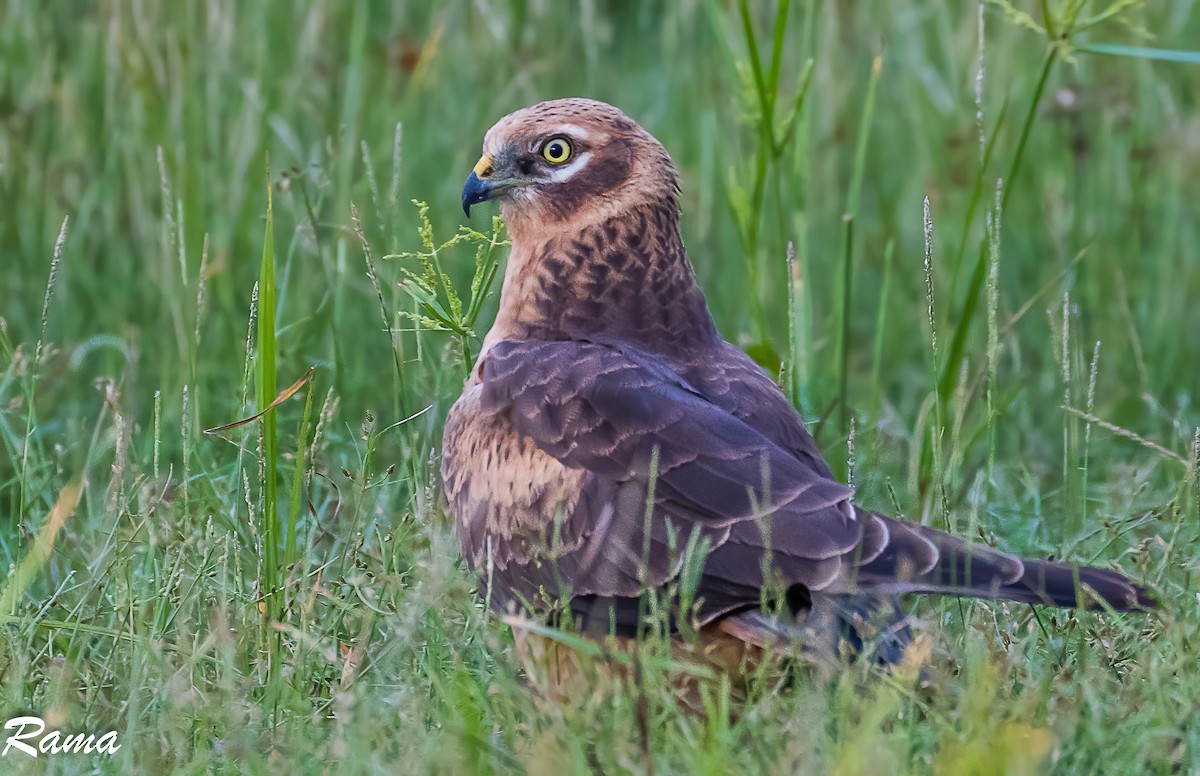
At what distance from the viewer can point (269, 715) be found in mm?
3439

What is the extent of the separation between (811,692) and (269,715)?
111 cm

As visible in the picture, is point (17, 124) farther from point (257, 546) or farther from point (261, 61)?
point (257, 546)

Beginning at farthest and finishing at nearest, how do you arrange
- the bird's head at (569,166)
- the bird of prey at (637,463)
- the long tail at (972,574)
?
the bird's head at (569,166)
the bird of prey at (637,463)
the long tail at (972,574)

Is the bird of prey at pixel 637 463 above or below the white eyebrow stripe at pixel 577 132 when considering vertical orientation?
below

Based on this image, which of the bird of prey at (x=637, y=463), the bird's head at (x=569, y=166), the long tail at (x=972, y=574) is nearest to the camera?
the long tail at (x=972, y=574)

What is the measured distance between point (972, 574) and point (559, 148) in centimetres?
175

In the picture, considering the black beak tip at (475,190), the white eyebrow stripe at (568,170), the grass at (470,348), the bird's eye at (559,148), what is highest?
the bird's eye at (559,148)

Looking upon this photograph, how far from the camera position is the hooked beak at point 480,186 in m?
4.40

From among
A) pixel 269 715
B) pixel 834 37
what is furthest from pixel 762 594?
pixel 834 37

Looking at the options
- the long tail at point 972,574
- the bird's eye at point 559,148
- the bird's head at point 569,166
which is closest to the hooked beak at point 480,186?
the bird's head at point 569,166

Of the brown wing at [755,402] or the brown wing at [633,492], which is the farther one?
the brown wing at [755,402]

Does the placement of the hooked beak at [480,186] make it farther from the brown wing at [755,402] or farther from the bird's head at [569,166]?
the brown wing at [755,402]

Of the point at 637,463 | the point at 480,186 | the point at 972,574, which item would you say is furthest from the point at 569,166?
the point at 972,574

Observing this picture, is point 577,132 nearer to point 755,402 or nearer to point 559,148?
point 559,148
